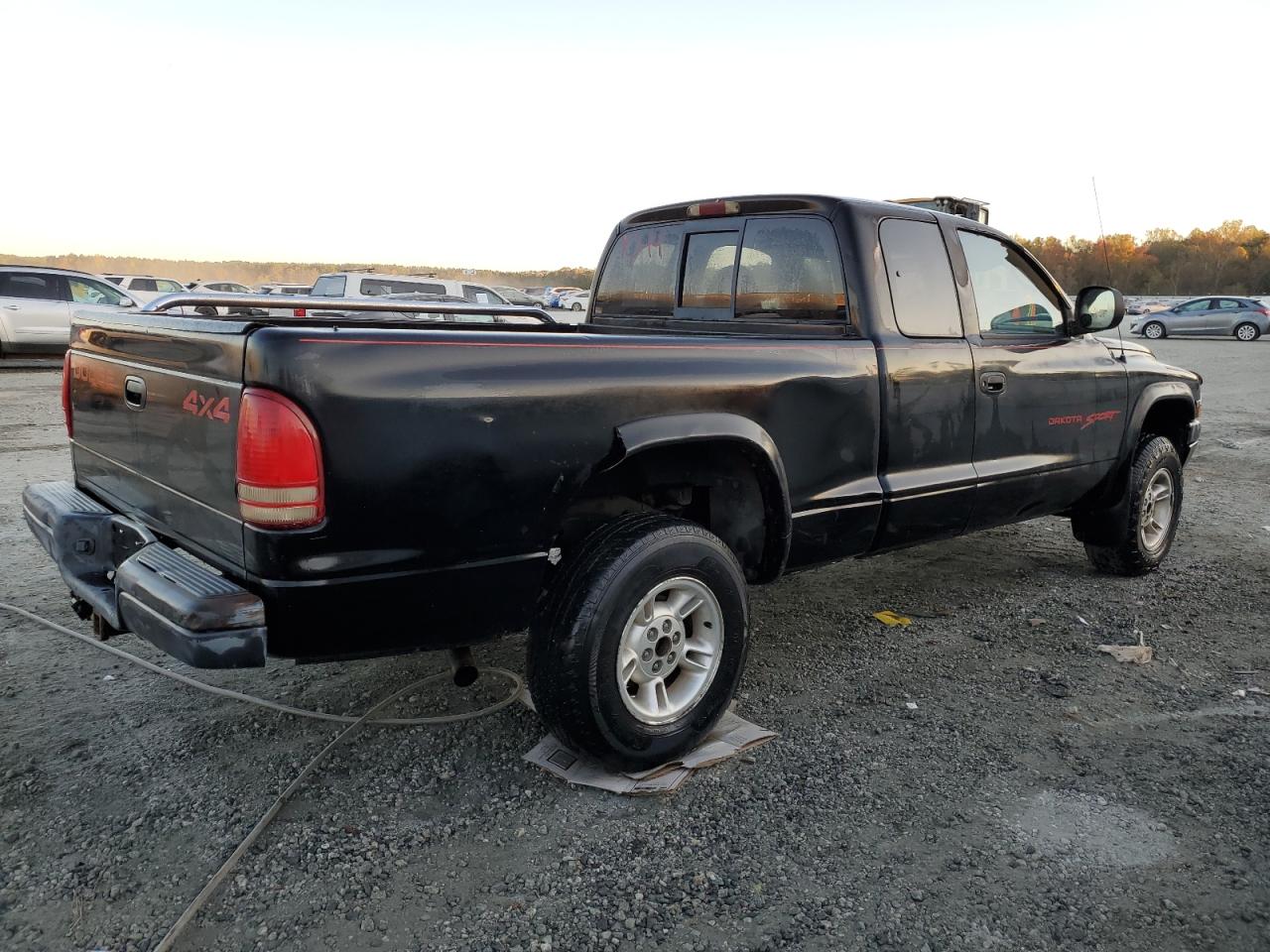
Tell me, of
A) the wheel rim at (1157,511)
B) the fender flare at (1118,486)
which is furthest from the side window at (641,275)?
the wheel rim at (1157,511)

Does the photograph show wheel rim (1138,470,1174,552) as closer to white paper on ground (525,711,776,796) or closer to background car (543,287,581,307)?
white paper on ground (525,711,776,796)

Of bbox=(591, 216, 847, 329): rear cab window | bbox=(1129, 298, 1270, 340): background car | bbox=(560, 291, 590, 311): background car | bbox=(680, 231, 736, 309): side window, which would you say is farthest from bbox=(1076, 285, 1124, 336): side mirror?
bbox=(560, 291, 590, 311): background car

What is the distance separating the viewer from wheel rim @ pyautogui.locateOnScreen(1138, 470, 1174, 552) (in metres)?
5.23

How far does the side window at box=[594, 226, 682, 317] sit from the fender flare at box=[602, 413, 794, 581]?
53.5 inches

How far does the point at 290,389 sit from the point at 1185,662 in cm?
384

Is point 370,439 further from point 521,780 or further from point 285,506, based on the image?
point 521,780

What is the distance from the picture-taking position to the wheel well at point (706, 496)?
3170 mm

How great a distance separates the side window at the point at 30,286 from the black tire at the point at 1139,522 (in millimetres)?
16502

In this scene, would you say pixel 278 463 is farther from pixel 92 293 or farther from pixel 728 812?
pixel 92 293

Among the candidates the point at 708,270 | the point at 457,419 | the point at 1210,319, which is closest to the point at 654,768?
the point at 457,419

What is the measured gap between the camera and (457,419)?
259cm

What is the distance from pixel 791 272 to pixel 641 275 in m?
0.94

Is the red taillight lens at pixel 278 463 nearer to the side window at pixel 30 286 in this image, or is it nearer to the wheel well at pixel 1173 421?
the wheel well at pixel 1173 421

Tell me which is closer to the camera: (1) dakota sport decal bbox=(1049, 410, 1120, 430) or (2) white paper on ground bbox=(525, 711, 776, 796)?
(2) white paper on ground bbox=(525, 711, 776, 796)
